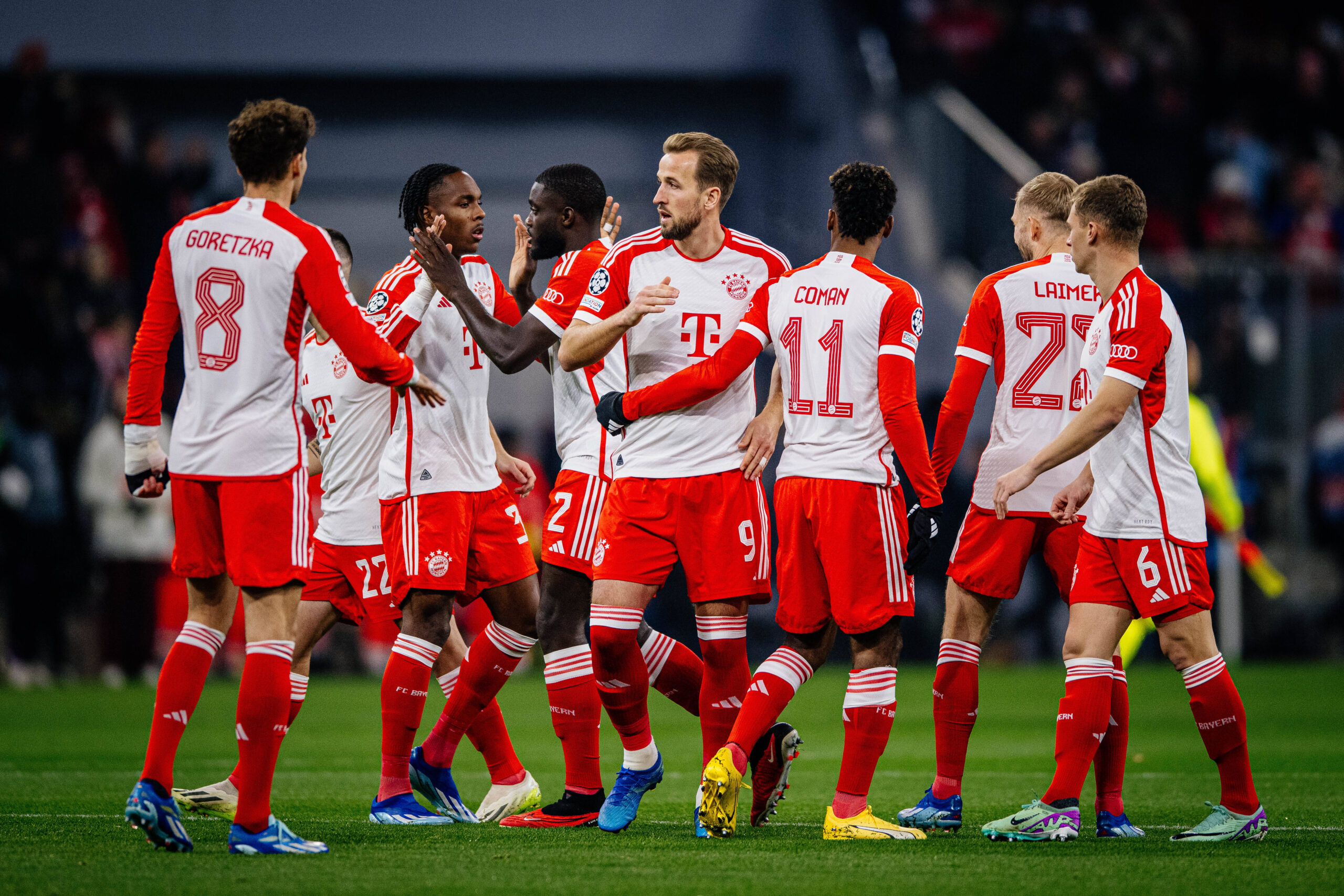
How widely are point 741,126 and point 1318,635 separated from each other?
910 centimetres

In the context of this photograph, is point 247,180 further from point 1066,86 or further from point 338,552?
point 1066,86

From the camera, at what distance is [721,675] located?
5.94 metres

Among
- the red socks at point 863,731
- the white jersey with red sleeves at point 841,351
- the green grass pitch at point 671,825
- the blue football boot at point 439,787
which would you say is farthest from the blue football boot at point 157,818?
the white jersey with red sleeves at point 841,351

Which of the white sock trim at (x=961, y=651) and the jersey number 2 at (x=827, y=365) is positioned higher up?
the jersey number 2 at (x=827, y=365)

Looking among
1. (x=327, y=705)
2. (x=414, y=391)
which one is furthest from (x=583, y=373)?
(x=327, y=705)

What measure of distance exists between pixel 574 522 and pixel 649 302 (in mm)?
1007

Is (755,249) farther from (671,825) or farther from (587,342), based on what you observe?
(671,825)

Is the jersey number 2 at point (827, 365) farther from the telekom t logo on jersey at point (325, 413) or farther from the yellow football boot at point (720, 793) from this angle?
the telekom t logo on jersey at point (325, 413)

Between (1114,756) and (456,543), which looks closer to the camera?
(1114,756)

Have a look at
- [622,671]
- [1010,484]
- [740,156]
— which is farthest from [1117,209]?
[740,156]

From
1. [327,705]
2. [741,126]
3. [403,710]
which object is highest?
[741,126]

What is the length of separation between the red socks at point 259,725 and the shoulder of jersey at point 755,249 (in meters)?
2.21

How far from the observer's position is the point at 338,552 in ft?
21.9

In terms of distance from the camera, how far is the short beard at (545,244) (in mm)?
6492
